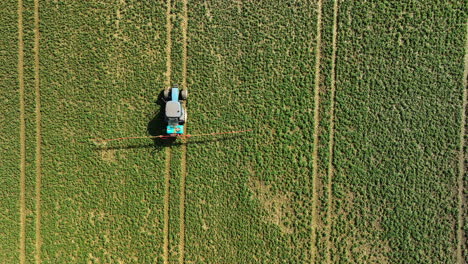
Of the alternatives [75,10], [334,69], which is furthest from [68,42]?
[334,69]

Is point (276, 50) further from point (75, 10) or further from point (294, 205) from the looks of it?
point (75, 10)

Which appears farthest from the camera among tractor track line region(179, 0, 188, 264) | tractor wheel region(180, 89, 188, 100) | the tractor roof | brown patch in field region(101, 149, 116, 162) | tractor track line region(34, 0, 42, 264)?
tractor track line region(34, 0, 42, 264)

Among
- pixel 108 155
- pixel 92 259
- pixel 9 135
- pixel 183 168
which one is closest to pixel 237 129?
pixel 183 168

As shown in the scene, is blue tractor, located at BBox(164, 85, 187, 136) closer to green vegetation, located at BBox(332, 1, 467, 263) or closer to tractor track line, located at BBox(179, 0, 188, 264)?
tractor track line, located at BBox(179, 0, 188, 264)

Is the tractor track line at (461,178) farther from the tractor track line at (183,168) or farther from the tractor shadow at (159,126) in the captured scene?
the tractor shadow at (159,126)


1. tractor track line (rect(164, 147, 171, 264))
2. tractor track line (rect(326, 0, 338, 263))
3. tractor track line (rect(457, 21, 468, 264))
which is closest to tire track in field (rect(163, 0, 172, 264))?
tractor track line (rect(164, 147, 171, 264))

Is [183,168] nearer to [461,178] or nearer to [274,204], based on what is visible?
[274,204]
